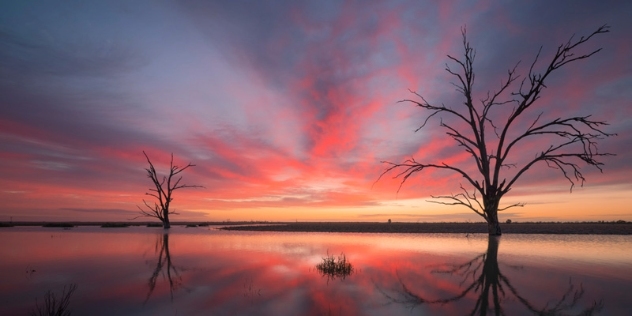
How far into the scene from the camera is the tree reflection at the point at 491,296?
605 cm

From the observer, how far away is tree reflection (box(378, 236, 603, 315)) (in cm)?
605

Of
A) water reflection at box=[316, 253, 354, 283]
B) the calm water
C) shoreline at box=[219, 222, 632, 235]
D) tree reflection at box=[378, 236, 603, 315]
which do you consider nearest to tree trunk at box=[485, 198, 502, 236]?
the calm water

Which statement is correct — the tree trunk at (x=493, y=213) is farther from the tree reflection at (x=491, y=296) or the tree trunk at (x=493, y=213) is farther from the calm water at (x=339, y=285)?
the tree reflection at (x=491, y=296)

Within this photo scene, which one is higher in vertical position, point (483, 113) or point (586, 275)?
point (483, 113)

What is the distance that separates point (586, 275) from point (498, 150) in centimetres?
1218

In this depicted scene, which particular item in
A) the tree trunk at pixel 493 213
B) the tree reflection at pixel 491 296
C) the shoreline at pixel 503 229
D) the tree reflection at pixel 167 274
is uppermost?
the tree trunk at pixel 493 213

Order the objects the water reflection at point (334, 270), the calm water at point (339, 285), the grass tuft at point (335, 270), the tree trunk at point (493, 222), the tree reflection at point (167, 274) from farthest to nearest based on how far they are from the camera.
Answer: the tree trunk at point (493, 222)
the grass tuft at point (335, 270)
the water reflection at point (334, 270)
the tree reflection at point (167, 274)
the calm water at point (339, 285)

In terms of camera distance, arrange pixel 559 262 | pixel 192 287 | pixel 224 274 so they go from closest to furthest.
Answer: pixel 192 287 → pixel 224 274 → pixel 559 262

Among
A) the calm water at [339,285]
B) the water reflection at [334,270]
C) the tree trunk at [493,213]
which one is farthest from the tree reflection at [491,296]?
the tree trunk at [493,213]

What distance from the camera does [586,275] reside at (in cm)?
923

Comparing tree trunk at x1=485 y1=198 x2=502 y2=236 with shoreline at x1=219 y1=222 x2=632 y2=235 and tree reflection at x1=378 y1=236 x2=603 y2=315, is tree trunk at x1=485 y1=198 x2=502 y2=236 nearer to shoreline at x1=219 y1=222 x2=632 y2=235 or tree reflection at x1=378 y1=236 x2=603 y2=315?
shoreline at x1=219 y1=222 x2=632 y2=235

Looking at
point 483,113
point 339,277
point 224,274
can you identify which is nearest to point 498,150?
point 483,113

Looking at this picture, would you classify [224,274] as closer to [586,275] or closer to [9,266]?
[9,266]

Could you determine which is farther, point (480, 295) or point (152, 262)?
point (152, 262)
